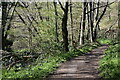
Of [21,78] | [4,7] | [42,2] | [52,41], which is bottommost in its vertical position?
[21,78]

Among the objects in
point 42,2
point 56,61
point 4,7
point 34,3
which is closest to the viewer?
point 56,61

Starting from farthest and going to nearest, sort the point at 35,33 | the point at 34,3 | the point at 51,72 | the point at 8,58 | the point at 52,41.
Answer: the point at 34,3 → the point at 35,33 → the point at 52,41 → the point at 8,58 → the point at 51,72

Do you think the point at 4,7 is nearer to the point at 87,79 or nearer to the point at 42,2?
the point at 42,2

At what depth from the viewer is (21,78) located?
9273mm

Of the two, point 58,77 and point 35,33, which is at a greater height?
point 35,33

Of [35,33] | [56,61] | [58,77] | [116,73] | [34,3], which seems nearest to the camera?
[116,73]

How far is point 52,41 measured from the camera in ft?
66.4

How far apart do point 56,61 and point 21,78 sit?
12.5ft

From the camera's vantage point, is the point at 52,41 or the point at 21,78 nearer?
the point at 21,78

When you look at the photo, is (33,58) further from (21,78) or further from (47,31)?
(21,78)

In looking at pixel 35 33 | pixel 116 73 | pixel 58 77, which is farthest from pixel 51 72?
pixel 35 33

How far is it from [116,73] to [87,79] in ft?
3.85

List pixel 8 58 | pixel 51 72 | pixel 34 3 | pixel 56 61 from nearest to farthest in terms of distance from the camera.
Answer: pixel 51 72 < pixel 56 61 < pixel 8 58 < pixel 34 3

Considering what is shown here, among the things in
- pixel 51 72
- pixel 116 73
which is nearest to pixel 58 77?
pixel 51 72
